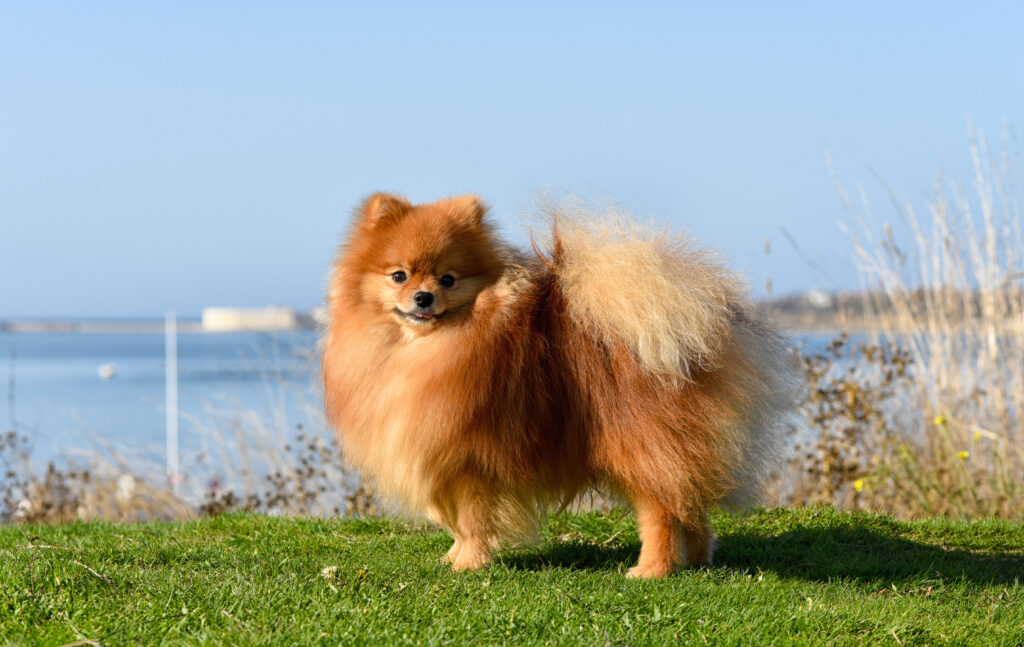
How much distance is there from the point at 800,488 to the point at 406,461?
13.4ft

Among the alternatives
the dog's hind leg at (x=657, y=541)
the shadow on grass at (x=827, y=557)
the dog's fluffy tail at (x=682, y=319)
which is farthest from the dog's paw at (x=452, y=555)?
the dog's fluffy tail at (x=682, y=319)

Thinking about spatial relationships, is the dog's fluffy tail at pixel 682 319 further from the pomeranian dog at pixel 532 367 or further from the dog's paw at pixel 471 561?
the dog's paw at pixel 471 561

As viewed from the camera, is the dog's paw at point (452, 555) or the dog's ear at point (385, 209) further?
the dog's paw at point (452, 555)

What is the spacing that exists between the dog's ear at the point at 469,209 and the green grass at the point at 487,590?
1357 mm

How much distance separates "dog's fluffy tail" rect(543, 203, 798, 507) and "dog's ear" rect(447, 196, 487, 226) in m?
0.33

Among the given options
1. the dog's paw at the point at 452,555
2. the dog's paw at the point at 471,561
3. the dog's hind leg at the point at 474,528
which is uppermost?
the dog's hind leg at the point at 474,528

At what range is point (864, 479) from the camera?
642 centimetres

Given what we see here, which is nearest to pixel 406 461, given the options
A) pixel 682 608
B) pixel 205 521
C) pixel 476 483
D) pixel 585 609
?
pixel 476 483

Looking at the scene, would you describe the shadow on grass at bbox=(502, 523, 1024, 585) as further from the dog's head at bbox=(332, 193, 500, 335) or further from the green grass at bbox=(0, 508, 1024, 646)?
the dog's head at bbox=(332, 193, 500, 335)

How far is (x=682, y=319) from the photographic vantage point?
3494 millimetres

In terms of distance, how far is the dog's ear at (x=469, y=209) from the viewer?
11.8 ft

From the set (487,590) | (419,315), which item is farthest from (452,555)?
(419,315)

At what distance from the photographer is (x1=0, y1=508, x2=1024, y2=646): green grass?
3.04 meters

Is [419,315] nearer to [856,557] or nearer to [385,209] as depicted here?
[385,209]
